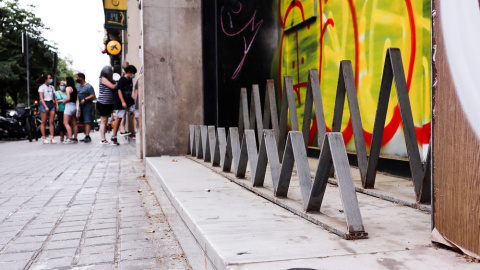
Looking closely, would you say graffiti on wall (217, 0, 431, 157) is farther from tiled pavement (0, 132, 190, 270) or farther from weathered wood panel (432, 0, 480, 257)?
tiled pavement (0, 132, 190, 270)

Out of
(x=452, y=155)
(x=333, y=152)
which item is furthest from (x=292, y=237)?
(x=452, y=155)

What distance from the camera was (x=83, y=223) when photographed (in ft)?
12.4

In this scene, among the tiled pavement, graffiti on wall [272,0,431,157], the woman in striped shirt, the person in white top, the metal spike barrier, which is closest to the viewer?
the metal spike barrier

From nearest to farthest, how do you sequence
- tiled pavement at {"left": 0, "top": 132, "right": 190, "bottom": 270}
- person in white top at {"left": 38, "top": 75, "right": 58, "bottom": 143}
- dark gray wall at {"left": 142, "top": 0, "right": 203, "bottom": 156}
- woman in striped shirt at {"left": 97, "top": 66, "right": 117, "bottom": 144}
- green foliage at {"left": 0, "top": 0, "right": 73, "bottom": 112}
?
tiled pavement at {"left": 0, "top": 132, "right": 190, "bottom": 270}
dark gray wall at {"left": 142, "top": 0, "right": 203, "bottom": 156}
woman in striped shirt at {"left": 97, "top": 66, "right": 117, "bottom": 144}
person in white top at {"left": 38, "top": 75, "right": 58, "bottom": 143}
green foliage at {"left": 0, "top": 0, "right": 73, "bottom": 112}

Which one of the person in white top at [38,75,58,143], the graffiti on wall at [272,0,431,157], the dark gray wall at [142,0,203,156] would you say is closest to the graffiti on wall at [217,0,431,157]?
the graffiti on wall at [272,0,431,157]

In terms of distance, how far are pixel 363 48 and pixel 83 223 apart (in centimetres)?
329

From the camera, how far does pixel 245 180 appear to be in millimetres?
4340

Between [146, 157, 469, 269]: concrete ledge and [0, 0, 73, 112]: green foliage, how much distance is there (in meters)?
35.7

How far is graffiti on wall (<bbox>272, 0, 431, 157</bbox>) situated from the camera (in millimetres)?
4102

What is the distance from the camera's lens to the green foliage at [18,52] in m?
36.4

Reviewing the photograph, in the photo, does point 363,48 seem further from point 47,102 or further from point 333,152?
point 47,102

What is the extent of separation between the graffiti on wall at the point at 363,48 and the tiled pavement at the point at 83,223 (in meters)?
2.35

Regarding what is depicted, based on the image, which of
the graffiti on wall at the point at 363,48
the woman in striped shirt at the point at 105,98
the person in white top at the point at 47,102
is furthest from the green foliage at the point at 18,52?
the graffiti on wall at the point at 363,48

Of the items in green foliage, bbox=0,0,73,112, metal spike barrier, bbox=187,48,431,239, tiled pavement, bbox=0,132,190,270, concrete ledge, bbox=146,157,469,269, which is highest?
green foliage, bbox=0,0,73,112
